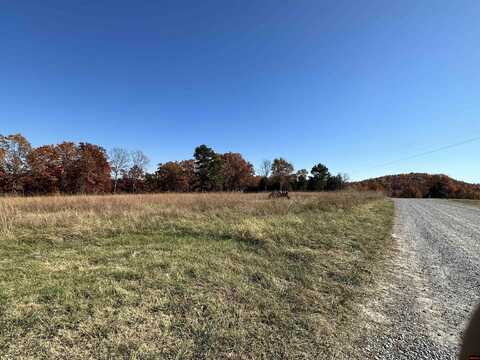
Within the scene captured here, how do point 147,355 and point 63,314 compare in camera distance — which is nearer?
point 147,355

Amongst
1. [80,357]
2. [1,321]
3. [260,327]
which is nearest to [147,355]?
[80,357]

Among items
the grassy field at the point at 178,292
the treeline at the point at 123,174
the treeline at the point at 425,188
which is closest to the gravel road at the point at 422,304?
the grassy field at the point at 178,292

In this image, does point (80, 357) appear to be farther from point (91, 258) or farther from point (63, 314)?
point (91, 258)

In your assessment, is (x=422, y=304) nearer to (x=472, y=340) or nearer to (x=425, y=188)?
(x=472, y=340)

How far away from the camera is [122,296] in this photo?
110 inches

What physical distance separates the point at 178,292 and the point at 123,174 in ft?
201

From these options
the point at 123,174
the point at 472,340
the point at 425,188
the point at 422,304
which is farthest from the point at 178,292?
the point at 425,188

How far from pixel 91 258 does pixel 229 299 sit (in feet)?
9.46

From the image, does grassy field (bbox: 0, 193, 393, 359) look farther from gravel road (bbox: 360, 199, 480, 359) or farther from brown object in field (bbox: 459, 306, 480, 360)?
brown object in field (bbox: 459, 306, 480, 360)

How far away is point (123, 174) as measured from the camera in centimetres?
5716

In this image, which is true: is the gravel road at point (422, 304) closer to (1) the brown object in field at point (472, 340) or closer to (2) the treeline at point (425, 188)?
(1) the brown object in field at point (472, 340)

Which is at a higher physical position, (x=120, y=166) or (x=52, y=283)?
(x=120, y=166)

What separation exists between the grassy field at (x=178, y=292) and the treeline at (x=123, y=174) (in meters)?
15.6

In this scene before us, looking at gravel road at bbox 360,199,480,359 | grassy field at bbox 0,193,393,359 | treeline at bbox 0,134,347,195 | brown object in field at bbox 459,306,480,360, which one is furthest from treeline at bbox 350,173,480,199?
brown object in field at bbox 459,306,480,360
